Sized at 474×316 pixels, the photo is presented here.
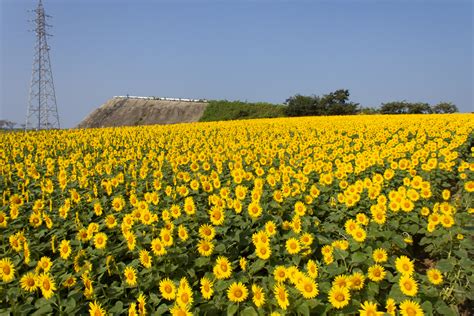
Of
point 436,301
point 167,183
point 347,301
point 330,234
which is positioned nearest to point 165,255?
point 347,301

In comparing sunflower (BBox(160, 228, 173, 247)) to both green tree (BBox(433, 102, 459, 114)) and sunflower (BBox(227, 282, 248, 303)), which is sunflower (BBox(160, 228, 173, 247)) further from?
green tree (BBox(433, 102, 459, 114))


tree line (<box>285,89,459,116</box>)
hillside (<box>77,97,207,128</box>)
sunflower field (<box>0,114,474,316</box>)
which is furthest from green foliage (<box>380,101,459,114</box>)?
sunflower field (<box>0,114,474,316</box>)

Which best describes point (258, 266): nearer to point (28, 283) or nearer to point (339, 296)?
point (339, 296)

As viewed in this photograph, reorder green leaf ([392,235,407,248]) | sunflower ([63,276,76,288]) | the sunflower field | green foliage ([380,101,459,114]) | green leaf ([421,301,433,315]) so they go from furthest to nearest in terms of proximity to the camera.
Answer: green foliage ([380,101,459,114])
green leaf ([392,235,407,248])
sunflower ([63,276,76,288])
the sunflower field
green leaf ([421,301,433,315])

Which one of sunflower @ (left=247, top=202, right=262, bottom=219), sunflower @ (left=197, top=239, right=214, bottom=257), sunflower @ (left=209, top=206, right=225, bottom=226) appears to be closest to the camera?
sunflower @ (left=197, top=239, right=214, bottom=257)

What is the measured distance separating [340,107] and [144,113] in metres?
22.6

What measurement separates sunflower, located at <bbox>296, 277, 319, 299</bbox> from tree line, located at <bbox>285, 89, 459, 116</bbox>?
3575 cm

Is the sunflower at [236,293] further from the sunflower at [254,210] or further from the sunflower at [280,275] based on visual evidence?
the sunflower at [254,210]

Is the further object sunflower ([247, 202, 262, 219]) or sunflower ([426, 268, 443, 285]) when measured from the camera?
sunflower ([247, 202, 262, 219])

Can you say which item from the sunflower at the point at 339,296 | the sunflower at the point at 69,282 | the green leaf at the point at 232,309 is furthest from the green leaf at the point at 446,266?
the sunflower at the point at 69,282

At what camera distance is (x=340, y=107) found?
38.0 m

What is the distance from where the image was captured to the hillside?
44.3 metres

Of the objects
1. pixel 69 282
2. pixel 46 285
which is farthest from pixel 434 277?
pixel 46 285

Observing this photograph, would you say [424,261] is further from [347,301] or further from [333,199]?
[347,301]
